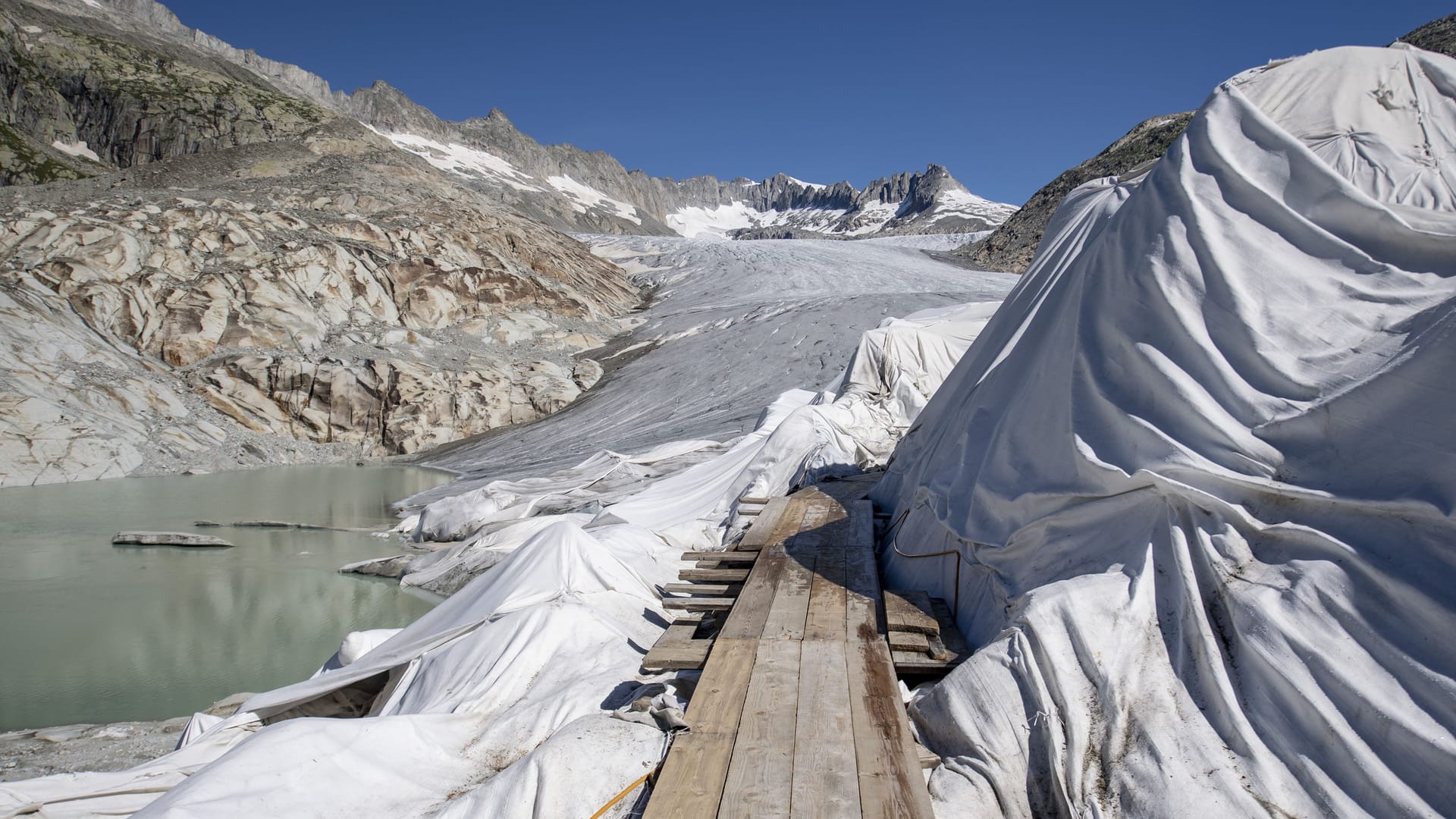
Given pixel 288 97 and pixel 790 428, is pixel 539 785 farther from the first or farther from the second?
pixel 288 97

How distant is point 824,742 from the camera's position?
273 cm

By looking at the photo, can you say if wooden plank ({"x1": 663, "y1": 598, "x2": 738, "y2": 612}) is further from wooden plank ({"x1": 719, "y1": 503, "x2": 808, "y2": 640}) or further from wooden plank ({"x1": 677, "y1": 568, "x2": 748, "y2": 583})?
wooden plank ({"x1": 677, "y1": 568, "x2": 748, "y2": 583})

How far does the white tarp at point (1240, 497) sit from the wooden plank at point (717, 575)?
119 centimetres

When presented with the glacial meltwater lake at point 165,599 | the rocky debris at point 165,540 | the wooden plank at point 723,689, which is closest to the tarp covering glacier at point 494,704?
the wooden plank at point 723,689

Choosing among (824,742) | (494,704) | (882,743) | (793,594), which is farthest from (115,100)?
(882,743)

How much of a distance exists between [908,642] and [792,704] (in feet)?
2.78

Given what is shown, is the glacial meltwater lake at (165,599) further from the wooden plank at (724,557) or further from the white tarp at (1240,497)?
the white tarp at (1240,497)

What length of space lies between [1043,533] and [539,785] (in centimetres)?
241

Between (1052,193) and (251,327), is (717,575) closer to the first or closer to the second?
(251,327)

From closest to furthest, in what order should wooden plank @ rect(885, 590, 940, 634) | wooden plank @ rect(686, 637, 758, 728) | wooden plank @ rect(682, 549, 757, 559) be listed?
1. wooden plank @ rect(686, 637, 758, 728)
2. wooden plank @ rect(885, 590, 940, 634)
3. wooden plank @ rect(682, 549, 757, 559)

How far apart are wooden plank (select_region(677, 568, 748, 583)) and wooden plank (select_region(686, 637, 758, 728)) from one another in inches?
54.1

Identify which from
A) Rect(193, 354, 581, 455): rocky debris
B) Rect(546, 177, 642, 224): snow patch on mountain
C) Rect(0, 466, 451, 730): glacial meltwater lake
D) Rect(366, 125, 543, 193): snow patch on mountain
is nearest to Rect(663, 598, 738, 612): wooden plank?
Rect(0, 466, 451, 730): glacial meltwater lake

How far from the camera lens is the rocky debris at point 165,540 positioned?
38.7 feet

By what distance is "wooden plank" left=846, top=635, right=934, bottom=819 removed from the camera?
7.86 ft
